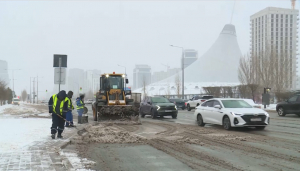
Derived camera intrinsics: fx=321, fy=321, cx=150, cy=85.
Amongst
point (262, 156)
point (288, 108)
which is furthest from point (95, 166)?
point (288, 108)

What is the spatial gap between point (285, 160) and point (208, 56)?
120m

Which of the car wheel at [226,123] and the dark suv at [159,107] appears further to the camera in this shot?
the dark suv at [159,107]

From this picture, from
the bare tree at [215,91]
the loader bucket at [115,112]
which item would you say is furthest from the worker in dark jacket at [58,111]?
the bare tree at [215,91]

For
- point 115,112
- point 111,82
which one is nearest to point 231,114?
point 115,112

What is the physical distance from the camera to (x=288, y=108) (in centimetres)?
2323

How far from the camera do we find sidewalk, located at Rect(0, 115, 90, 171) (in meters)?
6.38

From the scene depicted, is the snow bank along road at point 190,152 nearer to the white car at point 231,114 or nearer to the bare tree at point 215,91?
the white car at point 231,114

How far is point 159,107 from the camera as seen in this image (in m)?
21.4

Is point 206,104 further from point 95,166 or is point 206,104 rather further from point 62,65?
point 95,166

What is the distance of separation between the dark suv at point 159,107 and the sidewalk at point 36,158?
1257 centimetres

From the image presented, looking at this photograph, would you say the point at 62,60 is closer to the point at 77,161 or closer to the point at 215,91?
the point at 77,161

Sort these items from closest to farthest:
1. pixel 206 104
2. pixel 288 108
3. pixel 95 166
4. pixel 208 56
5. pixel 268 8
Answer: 1. pixel 95 166
2. pixel 206 104
3. pixel 288 108
4. pixel 208 56
5. pixel 268 8

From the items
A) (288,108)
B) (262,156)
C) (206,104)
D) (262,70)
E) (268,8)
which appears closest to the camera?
(262,156)

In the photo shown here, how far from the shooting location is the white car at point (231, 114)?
509 inches
